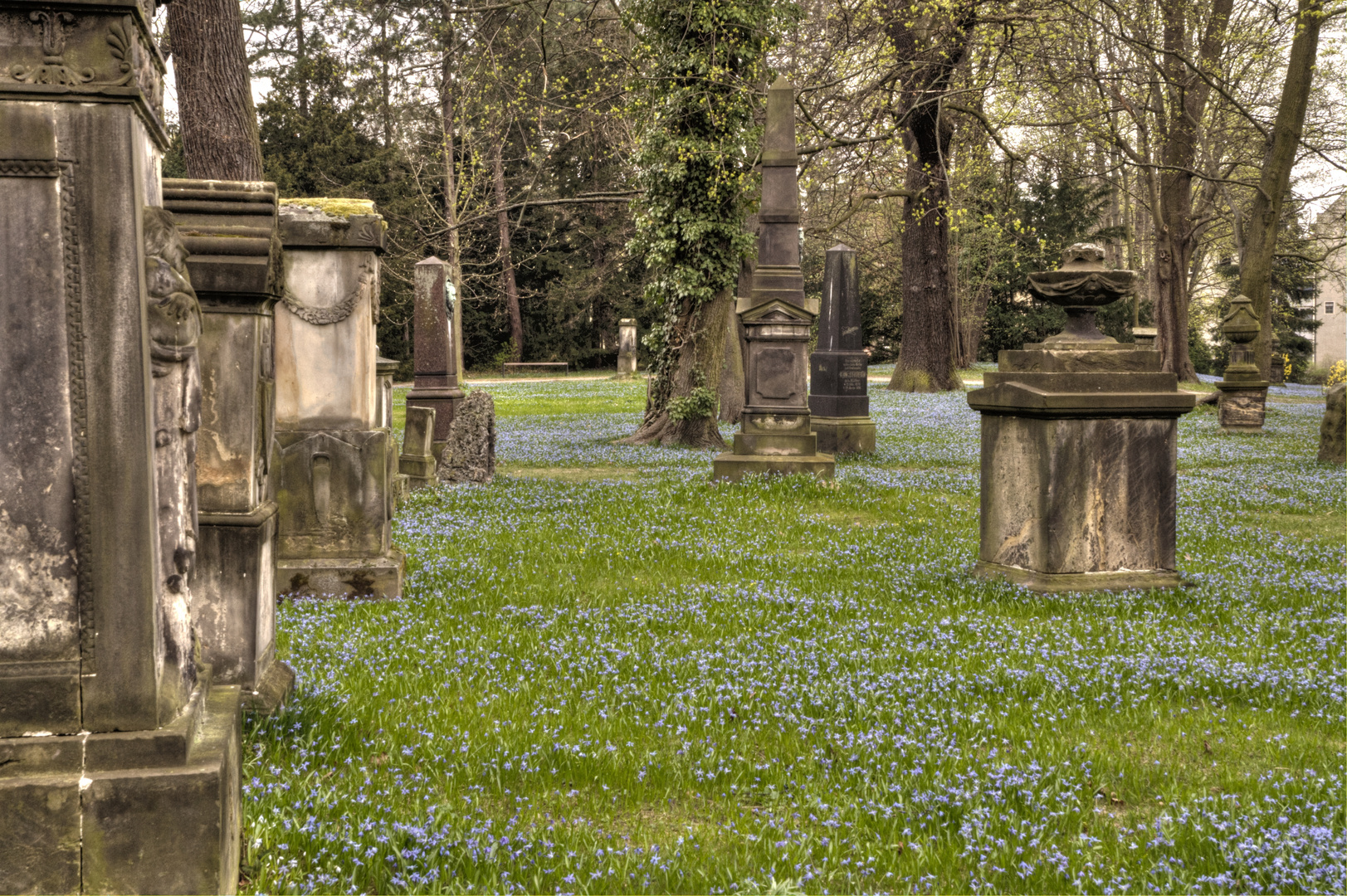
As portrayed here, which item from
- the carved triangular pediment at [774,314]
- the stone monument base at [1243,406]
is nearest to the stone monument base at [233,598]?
the carved triangular pediment at [774,314]

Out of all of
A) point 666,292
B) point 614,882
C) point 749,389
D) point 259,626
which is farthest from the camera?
point 666,292

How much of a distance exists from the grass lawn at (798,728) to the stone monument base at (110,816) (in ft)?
1.22

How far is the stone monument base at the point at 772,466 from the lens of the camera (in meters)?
13.2

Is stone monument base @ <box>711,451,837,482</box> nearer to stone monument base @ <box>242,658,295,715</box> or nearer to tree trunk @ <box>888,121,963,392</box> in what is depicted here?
stone monument base @ <box>242,658,295,715</box>

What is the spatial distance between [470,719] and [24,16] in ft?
9.82

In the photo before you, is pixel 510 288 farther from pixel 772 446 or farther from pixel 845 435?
pixel 772 446

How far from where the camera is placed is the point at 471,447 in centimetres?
1369

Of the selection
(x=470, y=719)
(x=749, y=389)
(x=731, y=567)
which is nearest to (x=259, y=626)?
(x=470, y=719)

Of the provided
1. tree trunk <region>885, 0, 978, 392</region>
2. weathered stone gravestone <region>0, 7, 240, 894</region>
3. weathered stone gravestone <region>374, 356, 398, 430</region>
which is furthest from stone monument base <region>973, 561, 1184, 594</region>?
tree trunk <region>885, 0, 978, 392</region>

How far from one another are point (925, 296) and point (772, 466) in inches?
686

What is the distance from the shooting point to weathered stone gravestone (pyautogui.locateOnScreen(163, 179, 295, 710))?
4070mm

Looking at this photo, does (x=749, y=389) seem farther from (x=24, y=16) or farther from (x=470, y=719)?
(x=24, y=16)

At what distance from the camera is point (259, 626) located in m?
4.30

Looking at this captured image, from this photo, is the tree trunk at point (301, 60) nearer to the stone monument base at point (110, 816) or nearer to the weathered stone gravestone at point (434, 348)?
the weathered stone gravestone at point (434, 348)
